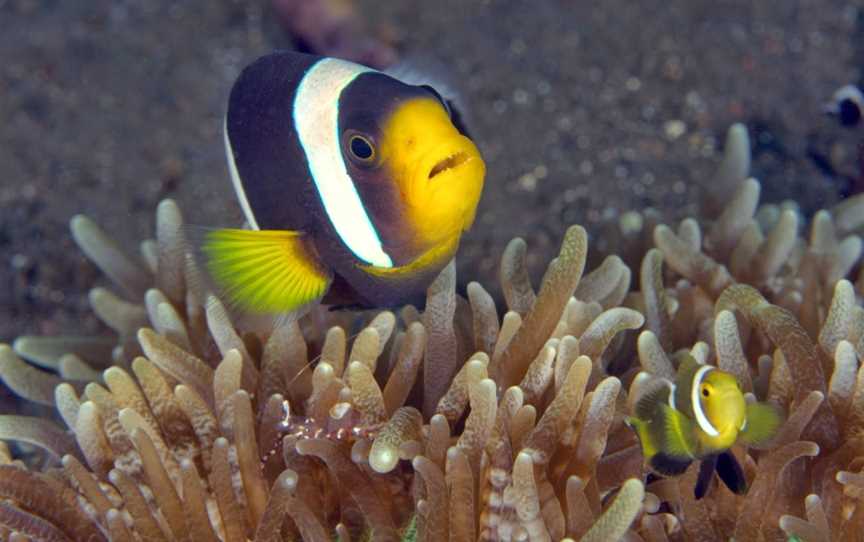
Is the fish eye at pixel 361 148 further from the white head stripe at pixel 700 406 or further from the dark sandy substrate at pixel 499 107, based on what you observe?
the dark sandy substrate at pixel 499 107

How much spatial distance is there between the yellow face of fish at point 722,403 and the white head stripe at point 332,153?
66 cm

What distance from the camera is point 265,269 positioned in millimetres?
1802

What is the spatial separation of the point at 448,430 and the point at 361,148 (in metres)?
0.60

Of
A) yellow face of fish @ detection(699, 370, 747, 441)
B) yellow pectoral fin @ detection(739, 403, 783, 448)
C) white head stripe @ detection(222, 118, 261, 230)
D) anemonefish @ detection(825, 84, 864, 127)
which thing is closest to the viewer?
yellow face of fish @ detection(699, 370, 747, 441)

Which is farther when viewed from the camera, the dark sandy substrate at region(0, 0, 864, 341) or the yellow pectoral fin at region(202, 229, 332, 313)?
the dark sandy substrate at region(0, 0, 864, 341)

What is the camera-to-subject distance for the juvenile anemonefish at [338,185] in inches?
58.4

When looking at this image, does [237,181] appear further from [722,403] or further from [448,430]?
[722,403]

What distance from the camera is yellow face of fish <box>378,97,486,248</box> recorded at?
146 centimetres

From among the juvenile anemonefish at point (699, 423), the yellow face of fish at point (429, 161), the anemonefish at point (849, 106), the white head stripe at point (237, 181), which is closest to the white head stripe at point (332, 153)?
the yellow face of fish at point (429, 161)

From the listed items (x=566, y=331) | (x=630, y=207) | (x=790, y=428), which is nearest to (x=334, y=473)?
(x=566, y=331)

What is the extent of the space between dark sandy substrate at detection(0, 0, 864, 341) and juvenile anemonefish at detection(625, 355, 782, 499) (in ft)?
6.56

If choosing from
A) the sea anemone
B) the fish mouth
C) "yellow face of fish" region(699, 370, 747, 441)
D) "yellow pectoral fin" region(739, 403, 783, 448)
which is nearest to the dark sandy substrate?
the sea anemone

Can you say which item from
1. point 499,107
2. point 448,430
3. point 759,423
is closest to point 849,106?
point 499,107

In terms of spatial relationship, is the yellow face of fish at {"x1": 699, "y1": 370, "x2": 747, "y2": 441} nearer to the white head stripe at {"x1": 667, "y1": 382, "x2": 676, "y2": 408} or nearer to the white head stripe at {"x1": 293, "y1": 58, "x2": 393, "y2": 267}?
the white head stripe at {"x1": 667, "y1": 382, "x2": 676, "y2": 408}
